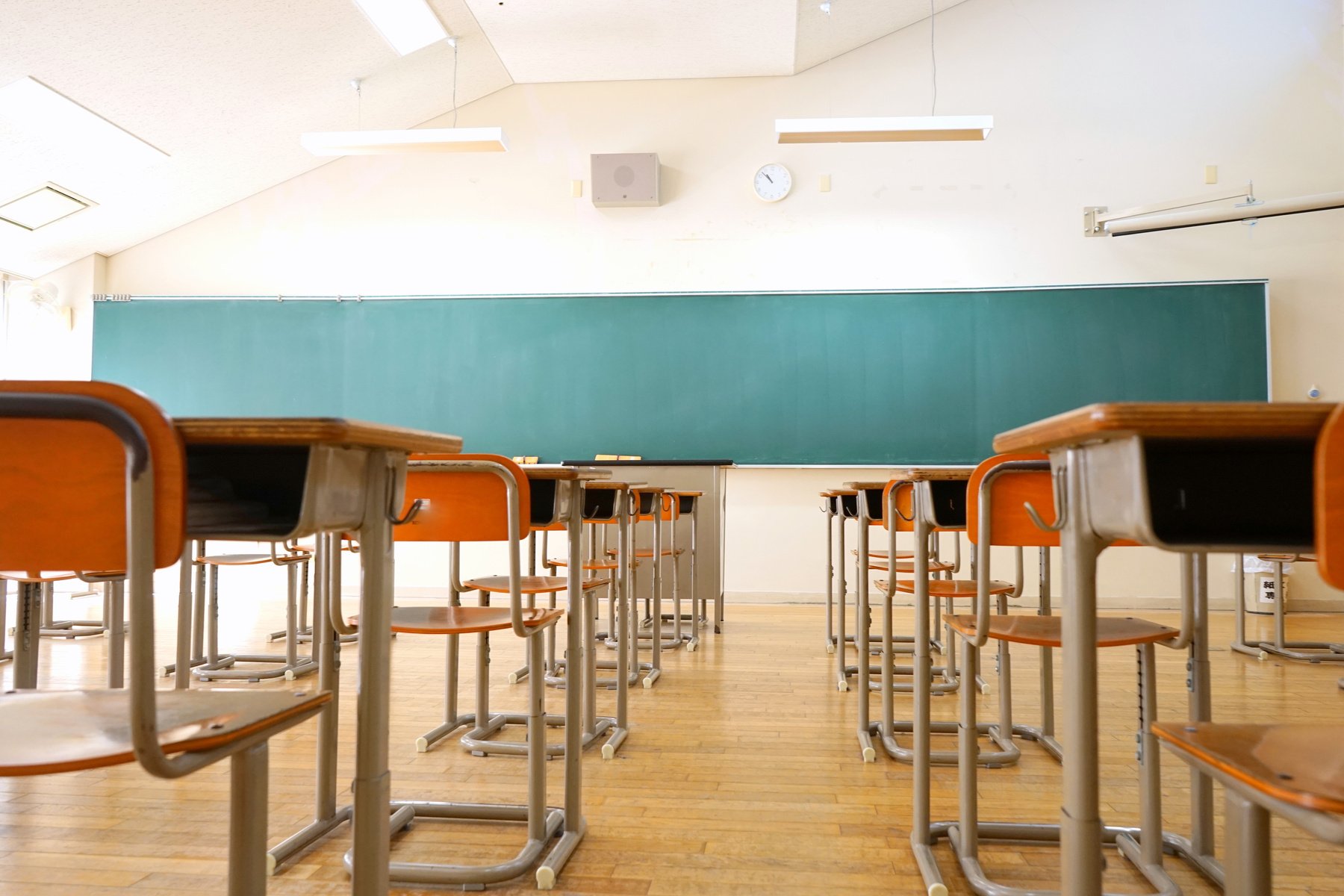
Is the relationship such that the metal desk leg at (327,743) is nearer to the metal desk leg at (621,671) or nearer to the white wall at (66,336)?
the metal desk leg at (621,671)

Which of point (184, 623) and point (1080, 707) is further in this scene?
point (184, 623)

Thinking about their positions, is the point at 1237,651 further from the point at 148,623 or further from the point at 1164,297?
the point at 148,623

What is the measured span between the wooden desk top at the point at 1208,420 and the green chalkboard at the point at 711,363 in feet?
17.0

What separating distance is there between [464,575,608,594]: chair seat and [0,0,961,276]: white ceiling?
3.76 meters

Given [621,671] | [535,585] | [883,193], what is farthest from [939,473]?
[883,193]

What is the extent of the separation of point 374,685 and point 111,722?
1.14ft

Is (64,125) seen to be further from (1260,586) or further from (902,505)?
(1260,586)

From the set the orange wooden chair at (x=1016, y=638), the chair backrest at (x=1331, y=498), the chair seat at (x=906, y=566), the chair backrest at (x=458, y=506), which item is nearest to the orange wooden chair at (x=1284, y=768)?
the chair backrest at (x=1331, y=498)

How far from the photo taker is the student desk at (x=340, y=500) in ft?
3.11

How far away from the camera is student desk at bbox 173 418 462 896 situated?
0.95 m

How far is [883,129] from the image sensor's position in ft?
15.2

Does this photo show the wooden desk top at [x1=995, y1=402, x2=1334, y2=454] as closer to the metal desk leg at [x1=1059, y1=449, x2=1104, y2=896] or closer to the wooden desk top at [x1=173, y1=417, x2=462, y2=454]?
the metal desk leg at [x1=1059, y1=449, x2=1104, y2=896]

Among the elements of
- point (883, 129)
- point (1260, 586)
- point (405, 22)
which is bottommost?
point (1260, 586)

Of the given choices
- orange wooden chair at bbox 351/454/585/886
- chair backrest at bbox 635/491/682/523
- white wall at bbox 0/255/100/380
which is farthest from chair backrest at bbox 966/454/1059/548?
white wall at bbox 0/255/100/380
